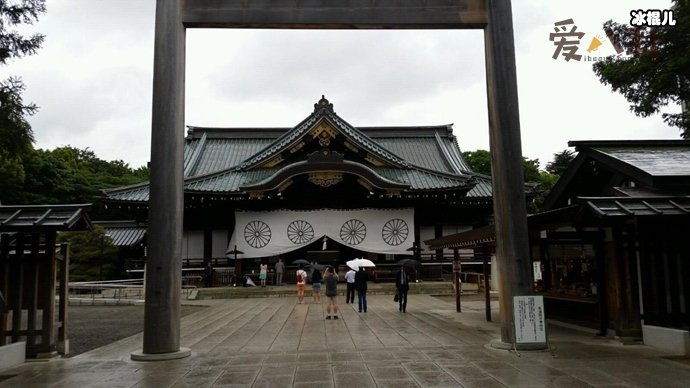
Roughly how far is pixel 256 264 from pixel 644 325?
19.7m

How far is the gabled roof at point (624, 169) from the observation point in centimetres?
960

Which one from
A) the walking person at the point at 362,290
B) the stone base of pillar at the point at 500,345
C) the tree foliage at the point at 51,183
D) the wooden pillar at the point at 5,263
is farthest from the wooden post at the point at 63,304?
the tree foliage at the point at 51,183

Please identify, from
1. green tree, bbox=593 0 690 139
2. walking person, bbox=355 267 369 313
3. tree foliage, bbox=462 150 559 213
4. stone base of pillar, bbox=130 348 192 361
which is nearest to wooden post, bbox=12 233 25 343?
stone base of pillar, bbox=130 348 192 361

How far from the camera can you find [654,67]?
Result: 56.4 feet

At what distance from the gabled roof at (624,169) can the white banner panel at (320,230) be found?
36.6 ft

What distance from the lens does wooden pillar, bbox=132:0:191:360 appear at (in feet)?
28.2

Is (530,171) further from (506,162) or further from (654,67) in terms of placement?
(506,162)

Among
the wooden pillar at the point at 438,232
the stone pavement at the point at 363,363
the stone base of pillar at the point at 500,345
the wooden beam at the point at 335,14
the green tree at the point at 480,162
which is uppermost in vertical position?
the green tree at the point at 480,162

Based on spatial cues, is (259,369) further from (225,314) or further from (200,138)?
(200,138)

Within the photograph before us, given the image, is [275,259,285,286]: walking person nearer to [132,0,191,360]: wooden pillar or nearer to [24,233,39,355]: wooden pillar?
[132,0,191,360]: wooden pillar

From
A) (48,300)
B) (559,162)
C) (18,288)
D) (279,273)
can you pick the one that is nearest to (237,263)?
(279,273)

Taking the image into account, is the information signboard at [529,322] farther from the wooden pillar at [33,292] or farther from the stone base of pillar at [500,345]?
the wooden pillar at [33,292]

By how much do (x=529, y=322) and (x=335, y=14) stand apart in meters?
6.37

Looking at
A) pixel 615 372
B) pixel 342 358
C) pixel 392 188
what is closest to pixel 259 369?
pixel 342 358
